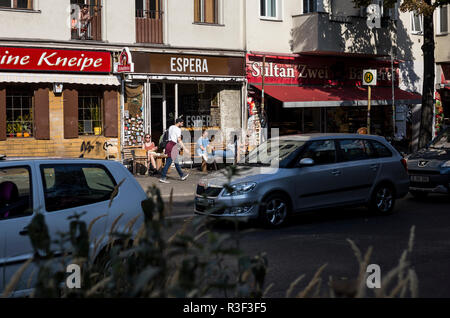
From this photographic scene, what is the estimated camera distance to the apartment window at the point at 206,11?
2325 centimetres

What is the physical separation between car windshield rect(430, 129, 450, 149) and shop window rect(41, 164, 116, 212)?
1120 centimetres

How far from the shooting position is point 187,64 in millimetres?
22672

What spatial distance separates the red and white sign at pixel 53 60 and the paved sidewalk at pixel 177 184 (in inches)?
149

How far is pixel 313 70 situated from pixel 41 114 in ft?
35.7

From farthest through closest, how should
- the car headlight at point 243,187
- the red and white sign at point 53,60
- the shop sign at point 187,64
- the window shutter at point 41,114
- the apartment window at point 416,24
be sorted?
the apartment window at point 416,24, the shop sign at point 187,64, the window shutter at point 41,114, the red and white sign at point 53,60, the car headlight at point 243,187

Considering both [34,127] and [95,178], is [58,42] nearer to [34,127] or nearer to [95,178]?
[34,127]

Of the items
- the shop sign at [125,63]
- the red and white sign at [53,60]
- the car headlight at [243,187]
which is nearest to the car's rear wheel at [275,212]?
the car headlight at [243,187]

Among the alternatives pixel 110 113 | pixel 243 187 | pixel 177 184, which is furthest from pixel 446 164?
pixel 110 113

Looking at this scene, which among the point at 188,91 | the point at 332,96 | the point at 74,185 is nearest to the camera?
the point at 74,185

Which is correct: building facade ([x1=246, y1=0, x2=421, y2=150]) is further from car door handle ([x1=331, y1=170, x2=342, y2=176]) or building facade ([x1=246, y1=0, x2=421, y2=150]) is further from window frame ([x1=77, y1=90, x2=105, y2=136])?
car door handle ([x1=331, y1=170, x2=342, y2=176])

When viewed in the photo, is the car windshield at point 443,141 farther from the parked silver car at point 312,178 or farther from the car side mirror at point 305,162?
the car side mirror at point 305,162

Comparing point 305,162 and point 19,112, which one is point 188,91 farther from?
point 305,162

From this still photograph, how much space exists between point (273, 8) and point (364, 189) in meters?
13.9

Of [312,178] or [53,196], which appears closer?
[53,196]
